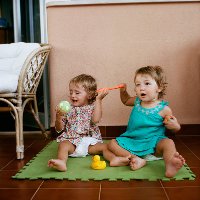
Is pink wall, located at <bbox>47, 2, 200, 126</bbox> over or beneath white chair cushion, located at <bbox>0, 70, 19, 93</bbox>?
over

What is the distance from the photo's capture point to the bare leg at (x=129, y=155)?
1.65m

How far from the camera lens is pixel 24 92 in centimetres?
212

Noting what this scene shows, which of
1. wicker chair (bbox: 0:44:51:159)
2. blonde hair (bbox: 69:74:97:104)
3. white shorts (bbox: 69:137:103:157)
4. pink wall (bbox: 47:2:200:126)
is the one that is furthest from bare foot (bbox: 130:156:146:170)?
pink wall (bbox: 47:2:200:126)

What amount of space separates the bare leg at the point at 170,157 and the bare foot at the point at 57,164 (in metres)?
0.48

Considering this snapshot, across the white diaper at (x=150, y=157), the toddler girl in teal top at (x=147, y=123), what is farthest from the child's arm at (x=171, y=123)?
the white diaper at (x=150, y=157)

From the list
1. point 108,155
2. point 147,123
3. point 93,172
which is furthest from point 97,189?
point 147,123

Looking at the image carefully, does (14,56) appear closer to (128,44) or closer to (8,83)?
(8,83)

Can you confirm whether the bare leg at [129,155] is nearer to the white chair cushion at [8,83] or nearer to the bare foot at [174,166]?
the bare foot at [174,166]

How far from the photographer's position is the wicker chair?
1.93m

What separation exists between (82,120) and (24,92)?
0.40 metres

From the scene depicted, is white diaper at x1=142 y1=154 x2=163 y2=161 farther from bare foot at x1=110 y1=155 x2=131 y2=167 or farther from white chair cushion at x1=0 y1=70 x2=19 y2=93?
white chair cushion at x1=0 y1=70 x2=19 y2=93

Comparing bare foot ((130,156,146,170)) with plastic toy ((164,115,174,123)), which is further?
plastic toy ((164,115,174,123))

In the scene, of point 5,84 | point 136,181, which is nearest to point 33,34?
point 5,84

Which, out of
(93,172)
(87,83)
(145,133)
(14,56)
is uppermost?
(14,56)
